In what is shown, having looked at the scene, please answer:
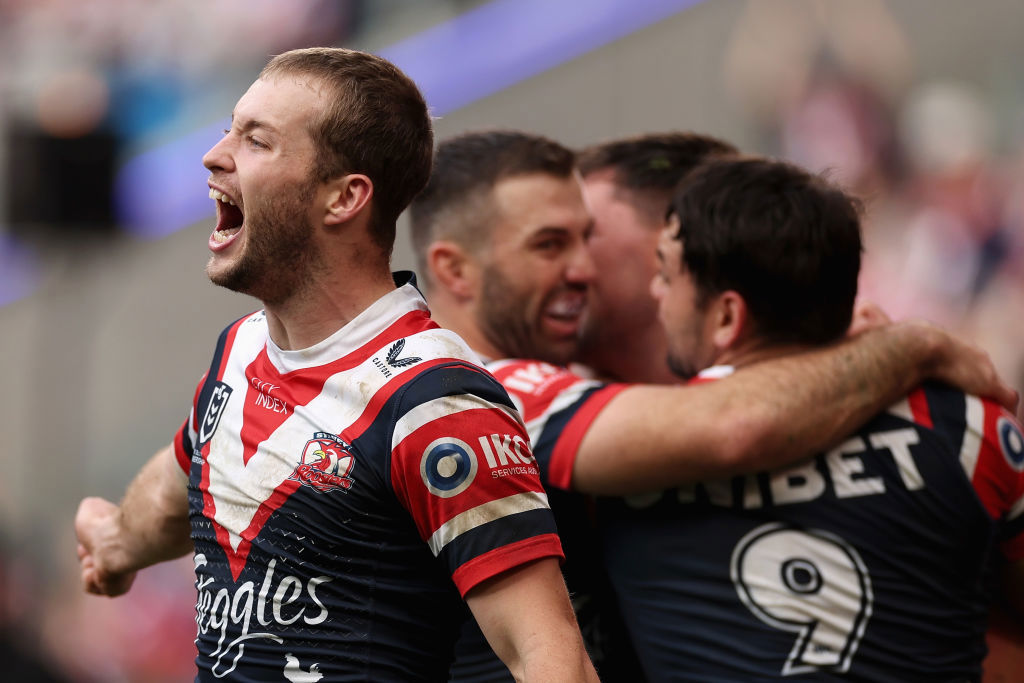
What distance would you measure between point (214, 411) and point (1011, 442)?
5.96ft

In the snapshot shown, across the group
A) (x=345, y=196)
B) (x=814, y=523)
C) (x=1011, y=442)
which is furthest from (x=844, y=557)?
(x=345, y=196)

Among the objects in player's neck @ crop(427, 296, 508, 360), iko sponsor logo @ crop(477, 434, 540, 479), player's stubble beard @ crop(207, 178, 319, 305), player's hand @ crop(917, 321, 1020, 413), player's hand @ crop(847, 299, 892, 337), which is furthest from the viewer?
player's neck @ crop(427, 296, 508, 360)

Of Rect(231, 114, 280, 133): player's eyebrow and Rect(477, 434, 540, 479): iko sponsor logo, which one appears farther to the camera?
Rect(231, 114, 280, 133): player's eyebrow

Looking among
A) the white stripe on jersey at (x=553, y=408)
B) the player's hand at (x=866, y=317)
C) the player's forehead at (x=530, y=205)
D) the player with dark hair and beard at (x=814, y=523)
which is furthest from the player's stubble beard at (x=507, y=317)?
the player's hand at (x=866, y=317)

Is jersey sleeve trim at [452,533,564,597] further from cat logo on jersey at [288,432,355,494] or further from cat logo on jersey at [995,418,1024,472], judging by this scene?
cat logo on jersey at [995,418,1024,472]

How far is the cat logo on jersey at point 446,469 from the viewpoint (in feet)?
6.42

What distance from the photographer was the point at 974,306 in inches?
301

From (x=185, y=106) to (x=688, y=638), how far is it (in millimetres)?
10535

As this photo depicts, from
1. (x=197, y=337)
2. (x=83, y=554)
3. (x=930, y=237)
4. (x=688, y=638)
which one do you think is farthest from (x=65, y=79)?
(x=688, y=638)

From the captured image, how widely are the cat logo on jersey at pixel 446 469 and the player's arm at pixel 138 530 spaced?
2.69 ft

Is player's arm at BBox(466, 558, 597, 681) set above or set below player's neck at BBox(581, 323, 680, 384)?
above

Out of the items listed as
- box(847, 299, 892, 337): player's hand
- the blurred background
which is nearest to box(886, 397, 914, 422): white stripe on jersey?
box(847, 299, 892, 337): player's hand

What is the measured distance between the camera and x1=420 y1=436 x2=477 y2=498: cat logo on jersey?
1957 mm

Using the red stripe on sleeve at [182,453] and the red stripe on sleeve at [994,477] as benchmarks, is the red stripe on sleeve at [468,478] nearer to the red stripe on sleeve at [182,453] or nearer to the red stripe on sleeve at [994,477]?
the red stripe on sleeve at [182,453]
